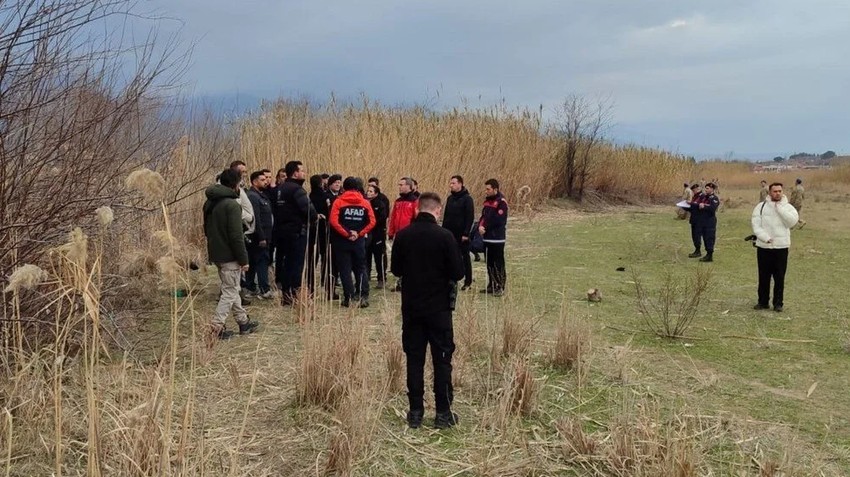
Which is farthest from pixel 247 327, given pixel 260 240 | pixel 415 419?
pixel 415 419

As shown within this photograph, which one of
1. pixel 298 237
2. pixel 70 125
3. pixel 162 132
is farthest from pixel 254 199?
pixel 70 125

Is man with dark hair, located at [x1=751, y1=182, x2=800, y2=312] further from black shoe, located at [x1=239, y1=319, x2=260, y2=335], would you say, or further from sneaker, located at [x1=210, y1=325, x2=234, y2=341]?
sneaker, located at [x1=210, y1=325, x2=234, y2=341]

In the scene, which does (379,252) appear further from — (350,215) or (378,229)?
(350,215)

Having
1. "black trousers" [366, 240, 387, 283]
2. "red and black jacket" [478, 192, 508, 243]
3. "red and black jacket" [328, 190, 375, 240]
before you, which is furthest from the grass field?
"black trousers" [366, 240, 387, 283]

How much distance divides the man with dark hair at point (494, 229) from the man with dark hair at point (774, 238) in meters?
3.34

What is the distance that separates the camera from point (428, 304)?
4535 millimetres

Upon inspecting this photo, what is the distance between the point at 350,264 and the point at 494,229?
2113 millimetres

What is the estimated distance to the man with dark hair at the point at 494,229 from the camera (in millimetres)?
9086

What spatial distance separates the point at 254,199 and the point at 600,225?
599 inches

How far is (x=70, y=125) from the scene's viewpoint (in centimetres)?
487

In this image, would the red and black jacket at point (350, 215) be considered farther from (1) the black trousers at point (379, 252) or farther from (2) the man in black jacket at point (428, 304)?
(2) the man in black jacket at point (428, 304)

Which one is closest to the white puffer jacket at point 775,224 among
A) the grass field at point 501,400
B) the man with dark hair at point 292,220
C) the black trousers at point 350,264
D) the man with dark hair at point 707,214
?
the grass field at point 501,400

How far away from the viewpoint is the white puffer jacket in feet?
27.5

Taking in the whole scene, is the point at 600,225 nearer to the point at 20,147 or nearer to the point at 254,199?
the point at 254,199
